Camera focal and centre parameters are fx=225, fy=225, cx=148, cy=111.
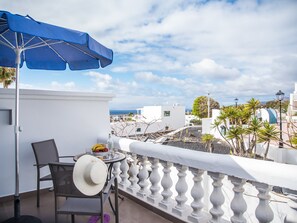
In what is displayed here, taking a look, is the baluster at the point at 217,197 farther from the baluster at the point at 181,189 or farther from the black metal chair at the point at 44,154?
the black metal chair at the point at 44,154

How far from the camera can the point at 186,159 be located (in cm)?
206

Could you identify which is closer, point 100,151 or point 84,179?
point 84,179

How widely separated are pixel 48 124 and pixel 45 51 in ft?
3.56

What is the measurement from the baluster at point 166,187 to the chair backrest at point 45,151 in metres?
1.63

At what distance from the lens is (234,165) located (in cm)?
167

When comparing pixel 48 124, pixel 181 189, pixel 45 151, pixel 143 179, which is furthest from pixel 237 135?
pixel 45 151

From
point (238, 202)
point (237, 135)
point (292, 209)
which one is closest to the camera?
point (292, 209)

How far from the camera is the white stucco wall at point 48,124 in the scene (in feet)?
10.2

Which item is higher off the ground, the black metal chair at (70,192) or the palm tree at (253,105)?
the palm tree at (253,105)

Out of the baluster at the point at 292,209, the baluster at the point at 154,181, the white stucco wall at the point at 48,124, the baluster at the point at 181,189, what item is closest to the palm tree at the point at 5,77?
the white stucco wall at the point at 48,124

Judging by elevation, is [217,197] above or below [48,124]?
below

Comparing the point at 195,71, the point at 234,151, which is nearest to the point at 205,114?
the point at 195,71

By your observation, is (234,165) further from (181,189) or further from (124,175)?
(124,175)

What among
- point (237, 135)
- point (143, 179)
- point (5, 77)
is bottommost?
point (237, 135)
